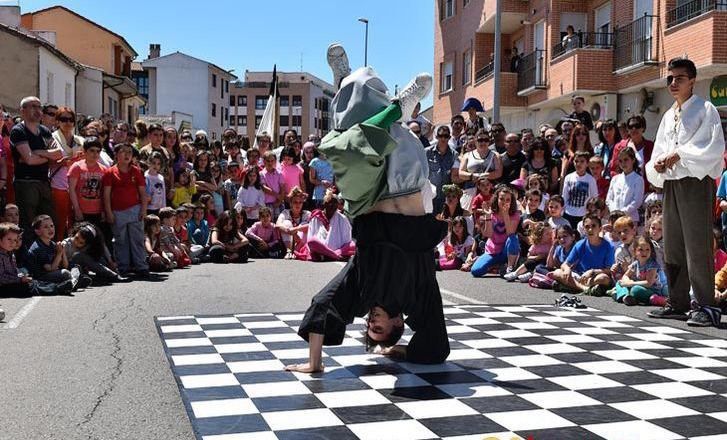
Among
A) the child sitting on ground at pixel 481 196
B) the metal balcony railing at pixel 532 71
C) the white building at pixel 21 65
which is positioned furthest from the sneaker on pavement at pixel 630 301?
the white building at pixel 21 65

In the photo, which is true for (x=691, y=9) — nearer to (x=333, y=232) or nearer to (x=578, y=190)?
(x=578, y=190)

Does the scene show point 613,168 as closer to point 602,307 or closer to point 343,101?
point 602,307

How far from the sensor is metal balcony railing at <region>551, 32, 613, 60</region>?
69.4 ft

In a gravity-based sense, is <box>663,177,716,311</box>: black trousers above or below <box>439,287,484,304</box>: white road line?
above

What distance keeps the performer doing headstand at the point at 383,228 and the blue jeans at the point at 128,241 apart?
572cm

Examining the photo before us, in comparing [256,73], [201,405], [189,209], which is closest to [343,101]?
[201,405]

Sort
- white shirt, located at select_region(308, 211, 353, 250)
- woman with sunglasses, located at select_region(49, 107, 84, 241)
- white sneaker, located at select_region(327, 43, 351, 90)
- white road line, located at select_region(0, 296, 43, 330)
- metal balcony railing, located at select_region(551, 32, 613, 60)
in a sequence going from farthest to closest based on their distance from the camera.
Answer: metal balcony railing, located at select_region(551, 32, 613, 60), white shirt, located at select_region(308, 211, 353, 250), woman with sunglasses, located at select_region(49, 107, 84, 241), white road line, located at select_region(0, 296, 43, 330), white sneaker, located at select_region(327, 43, 351, 90)

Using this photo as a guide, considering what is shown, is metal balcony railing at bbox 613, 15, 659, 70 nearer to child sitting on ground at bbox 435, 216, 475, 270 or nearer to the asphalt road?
child sitting on ground at bbox 435, 216, 475, 270

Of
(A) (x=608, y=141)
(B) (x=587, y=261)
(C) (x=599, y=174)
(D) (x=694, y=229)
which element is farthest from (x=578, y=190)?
(D) (x=694, y=229)

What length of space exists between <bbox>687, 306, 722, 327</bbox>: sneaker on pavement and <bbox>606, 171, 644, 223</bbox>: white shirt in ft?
11.0

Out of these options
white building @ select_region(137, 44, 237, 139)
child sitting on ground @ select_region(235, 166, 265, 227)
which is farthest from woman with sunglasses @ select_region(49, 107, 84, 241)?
white building @ select_region(137, 44, 237, 139)

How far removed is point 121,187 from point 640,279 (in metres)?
6.00

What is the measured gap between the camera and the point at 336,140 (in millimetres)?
4672

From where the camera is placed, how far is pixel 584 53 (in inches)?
819
